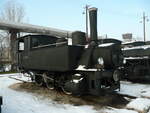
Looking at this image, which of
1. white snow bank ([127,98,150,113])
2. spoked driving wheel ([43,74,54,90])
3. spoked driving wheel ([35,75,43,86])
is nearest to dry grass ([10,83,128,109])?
white snow bank ([127,98,150,113])

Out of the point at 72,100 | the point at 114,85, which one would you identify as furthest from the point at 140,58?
the point at 72,100

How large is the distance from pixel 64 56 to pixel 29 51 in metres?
3.17

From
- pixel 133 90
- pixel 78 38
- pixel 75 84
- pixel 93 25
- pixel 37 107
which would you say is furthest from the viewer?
pixel 133 90

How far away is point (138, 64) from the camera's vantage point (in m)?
11.2

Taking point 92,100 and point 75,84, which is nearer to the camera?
point 75,84

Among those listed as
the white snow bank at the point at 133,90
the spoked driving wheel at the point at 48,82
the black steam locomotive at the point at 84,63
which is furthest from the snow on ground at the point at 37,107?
the white snow bank at the point at 133,90

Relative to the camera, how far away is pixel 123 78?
12.1 metres

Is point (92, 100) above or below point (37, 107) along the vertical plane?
below

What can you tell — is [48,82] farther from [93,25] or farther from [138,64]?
[138,64]

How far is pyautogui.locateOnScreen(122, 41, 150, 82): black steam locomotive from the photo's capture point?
1091 centimetres

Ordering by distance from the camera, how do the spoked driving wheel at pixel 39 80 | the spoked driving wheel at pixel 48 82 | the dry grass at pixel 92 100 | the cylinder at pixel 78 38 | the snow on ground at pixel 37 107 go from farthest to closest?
the spoked driving wheel at pixel 39 80 < the spoked driving wheel at pixel 48 82 < the cylinder at pixel 78 38 < the dry grass at pixel 92 100 < the snow on ground at pixel 37 107

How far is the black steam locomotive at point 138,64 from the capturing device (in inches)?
429

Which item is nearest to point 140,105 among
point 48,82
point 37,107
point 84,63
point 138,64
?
point 84,63

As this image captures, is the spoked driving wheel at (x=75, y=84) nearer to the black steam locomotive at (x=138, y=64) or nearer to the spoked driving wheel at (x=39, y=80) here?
the spoked driving wheel at (x=39, y=80)
